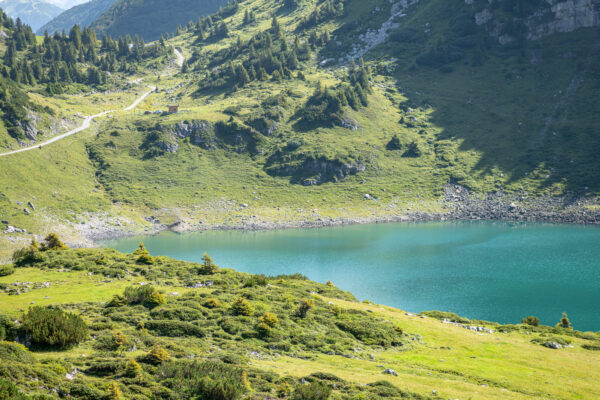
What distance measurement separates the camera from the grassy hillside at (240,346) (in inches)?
790

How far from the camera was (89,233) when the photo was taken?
110438 mm

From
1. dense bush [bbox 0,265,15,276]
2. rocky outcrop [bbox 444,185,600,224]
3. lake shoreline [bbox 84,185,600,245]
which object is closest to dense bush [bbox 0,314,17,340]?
dense bush [bbox 0,265,15,276]

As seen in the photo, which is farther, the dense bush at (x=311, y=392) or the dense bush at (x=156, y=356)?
the dense bush at (x=156, y=356)

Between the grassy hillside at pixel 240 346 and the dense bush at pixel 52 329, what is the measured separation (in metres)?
0.26

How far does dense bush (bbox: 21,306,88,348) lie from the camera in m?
21.8

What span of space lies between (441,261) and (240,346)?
67.6 m

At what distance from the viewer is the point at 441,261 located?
86.5 metres

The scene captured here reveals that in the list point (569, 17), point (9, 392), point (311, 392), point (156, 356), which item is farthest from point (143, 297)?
point (569, 17)

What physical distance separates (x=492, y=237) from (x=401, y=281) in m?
45.4

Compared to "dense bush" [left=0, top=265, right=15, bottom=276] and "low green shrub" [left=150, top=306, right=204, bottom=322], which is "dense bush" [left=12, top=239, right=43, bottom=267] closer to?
"dense bush" [left=0, top=265, right=15, bottom=276]

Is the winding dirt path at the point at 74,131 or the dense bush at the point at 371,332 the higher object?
the winding dirt path at the point at 74,131

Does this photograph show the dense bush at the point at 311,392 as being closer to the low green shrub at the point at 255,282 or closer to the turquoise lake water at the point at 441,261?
the low green shrub at the point at 255,282

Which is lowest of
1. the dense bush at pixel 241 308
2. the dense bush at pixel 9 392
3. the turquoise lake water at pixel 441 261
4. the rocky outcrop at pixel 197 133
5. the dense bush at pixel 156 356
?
the dense bush at pixel 9 392

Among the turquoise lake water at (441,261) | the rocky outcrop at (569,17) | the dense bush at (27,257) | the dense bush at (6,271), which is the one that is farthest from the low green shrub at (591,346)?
the rocky outcrop at (569,17)
